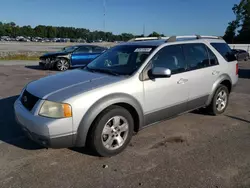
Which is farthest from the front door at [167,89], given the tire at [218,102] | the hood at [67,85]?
the tire at [218,102]

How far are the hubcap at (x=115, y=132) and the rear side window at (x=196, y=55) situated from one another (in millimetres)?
1750

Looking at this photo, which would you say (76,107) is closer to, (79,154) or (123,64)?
(79,154)

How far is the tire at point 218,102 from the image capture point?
16.5ft

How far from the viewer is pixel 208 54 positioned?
483 cm

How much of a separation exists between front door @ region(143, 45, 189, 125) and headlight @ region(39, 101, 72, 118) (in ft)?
4.12

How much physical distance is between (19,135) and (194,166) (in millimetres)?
2924

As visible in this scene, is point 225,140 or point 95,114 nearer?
point 95,114

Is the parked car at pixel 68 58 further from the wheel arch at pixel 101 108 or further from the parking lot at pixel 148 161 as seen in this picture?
the wheel arch at pixel 101 108

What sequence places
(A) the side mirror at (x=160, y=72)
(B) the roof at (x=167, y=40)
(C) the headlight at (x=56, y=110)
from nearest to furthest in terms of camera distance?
(C) the headlight at (x=56, y=110) < (A) the side mirror at (x=160, y=72) < (B) the roof at (x=167, y=40)

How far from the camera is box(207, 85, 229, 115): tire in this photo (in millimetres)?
5043

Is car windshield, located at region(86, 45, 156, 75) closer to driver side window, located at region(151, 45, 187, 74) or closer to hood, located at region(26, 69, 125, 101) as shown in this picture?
driver side window, located at region(151, 45, 187, 74)

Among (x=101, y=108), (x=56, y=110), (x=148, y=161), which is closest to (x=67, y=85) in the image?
(x=56, y=110)

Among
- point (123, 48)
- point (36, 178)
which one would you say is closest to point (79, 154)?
point (36, 178)

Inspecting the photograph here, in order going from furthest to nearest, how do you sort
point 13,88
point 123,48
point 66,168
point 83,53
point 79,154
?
point 83,53 < point 13,88 < point 123,48 < point 79,154 < point 66,168
